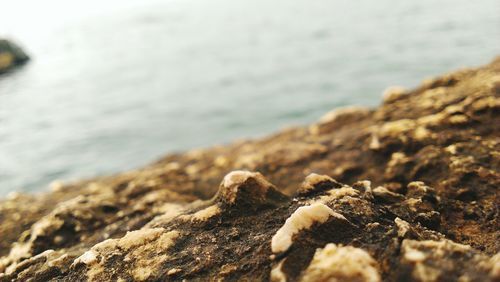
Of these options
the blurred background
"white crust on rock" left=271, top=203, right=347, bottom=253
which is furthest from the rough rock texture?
the blurred background

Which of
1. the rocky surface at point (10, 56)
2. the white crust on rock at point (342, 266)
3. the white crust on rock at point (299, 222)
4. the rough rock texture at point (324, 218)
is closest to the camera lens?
the white crust on rock at point (342, 266)

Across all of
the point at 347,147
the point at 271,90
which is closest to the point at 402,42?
the point at 271,90

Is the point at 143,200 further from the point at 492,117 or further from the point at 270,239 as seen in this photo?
the point at 492,117

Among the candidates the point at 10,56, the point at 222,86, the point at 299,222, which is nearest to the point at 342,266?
the point at 299,222

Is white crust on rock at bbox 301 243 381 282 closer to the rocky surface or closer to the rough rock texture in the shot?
the rough rock texture

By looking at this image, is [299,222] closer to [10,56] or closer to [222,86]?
[222,86]

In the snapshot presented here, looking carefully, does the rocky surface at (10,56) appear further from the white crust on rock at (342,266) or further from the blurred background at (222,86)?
the white crust on rock at (342,266)

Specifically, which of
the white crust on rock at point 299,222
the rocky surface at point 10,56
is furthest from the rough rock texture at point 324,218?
the rocky surface at point 10,56
